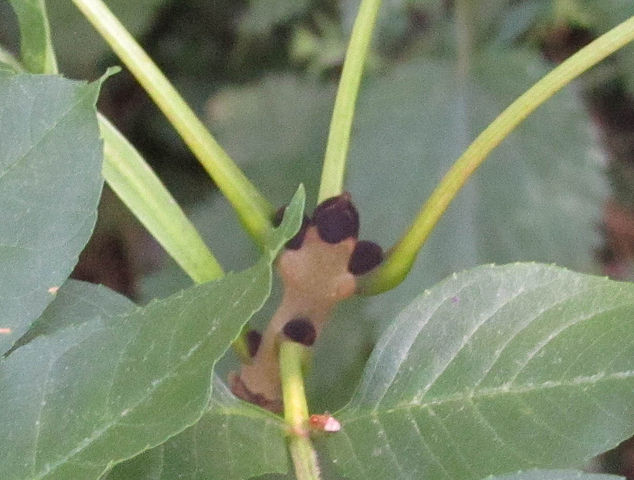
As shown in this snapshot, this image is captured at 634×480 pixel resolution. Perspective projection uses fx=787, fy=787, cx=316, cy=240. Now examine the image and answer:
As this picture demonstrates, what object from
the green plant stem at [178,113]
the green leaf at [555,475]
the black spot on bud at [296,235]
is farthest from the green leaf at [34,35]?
the green leaf at [555,475]

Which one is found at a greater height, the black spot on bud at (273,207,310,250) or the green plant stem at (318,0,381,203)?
the green plant stem at (318,0,381,203)

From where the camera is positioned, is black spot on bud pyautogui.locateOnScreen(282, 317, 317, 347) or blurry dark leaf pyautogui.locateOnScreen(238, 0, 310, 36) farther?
blurry dark leaf pyautogui.locateOnScreen(238, 0, 310, 36)

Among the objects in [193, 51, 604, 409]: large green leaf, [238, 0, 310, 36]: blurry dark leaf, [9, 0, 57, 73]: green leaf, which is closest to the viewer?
[9, 0, 57, 73]: green leaf

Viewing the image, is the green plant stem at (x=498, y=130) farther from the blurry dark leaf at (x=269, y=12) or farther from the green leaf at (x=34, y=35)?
the blurry dark leaf at (x=269, y=12)

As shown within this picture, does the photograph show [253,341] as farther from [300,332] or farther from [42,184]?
[42,184]

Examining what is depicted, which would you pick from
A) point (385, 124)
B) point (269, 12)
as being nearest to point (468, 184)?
point (385, 124)

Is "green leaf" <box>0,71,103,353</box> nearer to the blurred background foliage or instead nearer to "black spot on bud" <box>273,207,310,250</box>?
"black spot on bud" <box>273,207,310,250</box>

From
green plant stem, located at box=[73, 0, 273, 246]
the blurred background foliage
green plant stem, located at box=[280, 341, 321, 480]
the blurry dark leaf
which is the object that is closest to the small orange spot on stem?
green plant stem, located at box=[280, 341, 321, 480]
